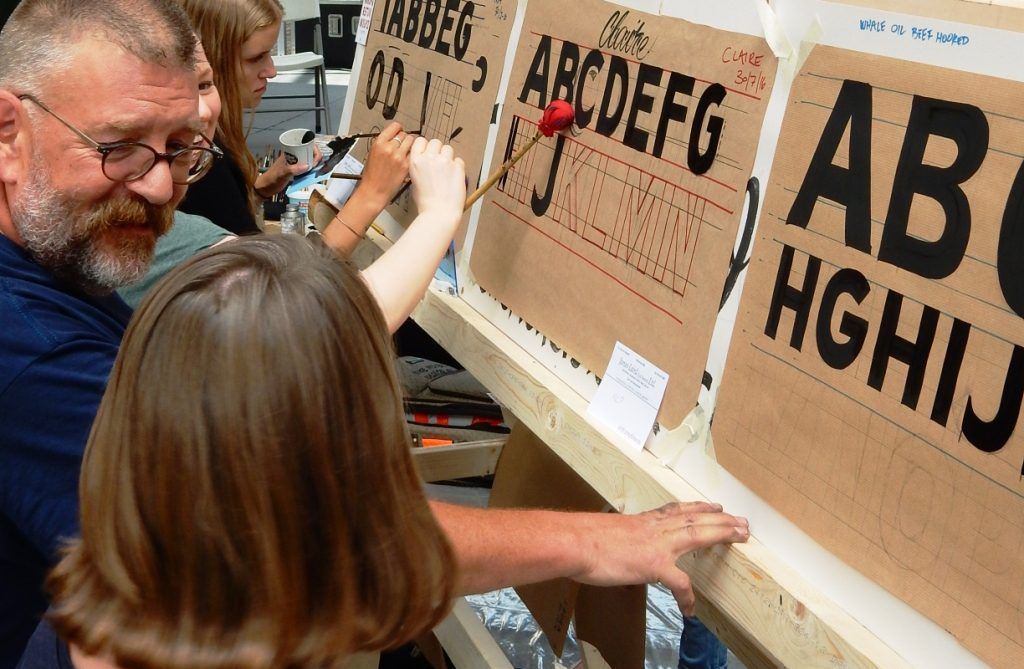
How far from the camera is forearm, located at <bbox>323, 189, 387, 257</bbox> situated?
166 cm

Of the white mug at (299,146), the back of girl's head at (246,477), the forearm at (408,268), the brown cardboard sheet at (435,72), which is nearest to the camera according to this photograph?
the back of girl's head at (246,477)

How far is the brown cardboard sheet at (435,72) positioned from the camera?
5.26ft

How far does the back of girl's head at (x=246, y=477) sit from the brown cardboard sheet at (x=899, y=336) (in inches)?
18.1

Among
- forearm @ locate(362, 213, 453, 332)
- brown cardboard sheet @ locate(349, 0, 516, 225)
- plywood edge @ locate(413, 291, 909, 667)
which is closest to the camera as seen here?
plywood edge @ locate(413, 291, 909, 667)

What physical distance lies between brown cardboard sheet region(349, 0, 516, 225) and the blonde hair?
25cm

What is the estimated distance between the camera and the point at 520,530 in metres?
1.06

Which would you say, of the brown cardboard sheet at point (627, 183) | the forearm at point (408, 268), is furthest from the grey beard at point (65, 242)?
the brown cardboard sheet at point (627, 183)

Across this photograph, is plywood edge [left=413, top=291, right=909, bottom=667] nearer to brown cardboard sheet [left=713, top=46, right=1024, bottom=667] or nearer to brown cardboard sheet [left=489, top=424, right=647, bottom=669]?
brown cardboard sheet [left=713, top=46, right=1024, bottom=667]

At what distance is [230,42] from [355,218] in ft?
2.38

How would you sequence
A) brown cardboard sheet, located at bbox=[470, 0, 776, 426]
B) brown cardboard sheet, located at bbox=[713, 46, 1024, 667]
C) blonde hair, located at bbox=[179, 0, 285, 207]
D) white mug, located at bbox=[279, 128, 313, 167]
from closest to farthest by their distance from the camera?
brown cardboard sheet, located at bbox=[713, 46, 1024, 667] → brown cardboard sheet, located at bbox=[470, 0, 776, 426] → blonde hair, located at bbox=[179, 0, 285, 207] → white mug, located at bbox=[279, 128, 313, 167]

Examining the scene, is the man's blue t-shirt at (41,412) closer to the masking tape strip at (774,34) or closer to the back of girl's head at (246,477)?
the back of girl's head at (246,477)

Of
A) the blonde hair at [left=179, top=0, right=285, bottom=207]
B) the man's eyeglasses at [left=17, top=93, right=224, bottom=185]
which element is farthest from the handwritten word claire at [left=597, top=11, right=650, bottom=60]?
the blonde hair at [left=179, top=0, right=285, bottom=207]

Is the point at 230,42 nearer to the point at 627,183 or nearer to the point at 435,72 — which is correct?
the point at 435,72

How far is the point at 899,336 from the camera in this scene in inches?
34.7
